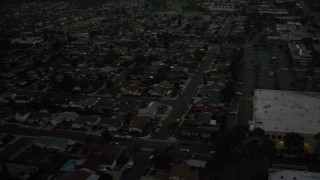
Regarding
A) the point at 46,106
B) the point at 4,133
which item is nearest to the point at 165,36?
the point at 46,106

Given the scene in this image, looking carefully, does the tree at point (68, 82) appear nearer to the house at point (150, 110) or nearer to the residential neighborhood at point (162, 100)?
the residential neighborhood at point (162, 100)

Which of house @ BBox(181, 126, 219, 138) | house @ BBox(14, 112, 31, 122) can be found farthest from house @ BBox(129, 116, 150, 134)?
house @ BBox(14, 112, 31, 122)

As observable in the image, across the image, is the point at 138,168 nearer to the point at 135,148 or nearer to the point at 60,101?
the point at 135,148

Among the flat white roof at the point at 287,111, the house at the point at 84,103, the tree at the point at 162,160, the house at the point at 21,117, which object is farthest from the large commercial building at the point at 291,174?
the house at the point at 21,117

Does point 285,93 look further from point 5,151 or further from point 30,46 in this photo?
point 30,46

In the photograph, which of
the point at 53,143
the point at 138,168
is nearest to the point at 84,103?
the point at 53,143
